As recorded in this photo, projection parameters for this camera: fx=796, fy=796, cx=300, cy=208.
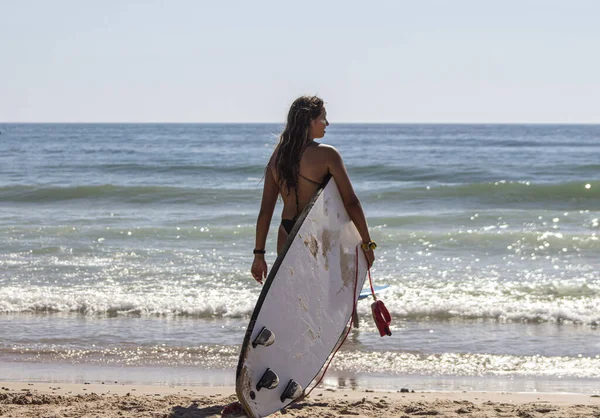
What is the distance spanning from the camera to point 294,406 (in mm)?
4691

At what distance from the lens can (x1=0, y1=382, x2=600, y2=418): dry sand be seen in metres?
4.52

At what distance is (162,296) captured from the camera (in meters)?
Answer: 8.17

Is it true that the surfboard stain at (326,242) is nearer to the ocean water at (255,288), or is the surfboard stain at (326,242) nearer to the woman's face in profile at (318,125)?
the woman's face in profile at (318,125)

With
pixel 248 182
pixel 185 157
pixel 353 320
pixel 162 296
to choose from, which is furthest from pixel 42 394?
pixel 185 157

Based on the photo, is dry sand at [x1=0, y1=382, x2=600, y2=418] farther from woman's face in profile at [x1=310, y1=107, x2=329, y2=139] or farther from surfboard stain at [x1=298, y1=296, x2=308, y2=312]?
woman's face in profile at [x1=310, y1=107, x2=329, y2=139]

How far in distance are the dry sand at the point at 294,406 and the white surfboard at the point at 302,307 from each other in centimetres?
56

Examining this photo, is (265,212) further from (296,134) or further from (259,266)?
(296,134)

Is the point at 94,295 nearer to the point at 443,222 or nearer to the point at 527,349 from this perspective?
the point at 527,349

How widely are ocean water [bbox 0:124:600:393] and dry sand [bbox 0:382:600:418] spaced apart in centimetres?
31

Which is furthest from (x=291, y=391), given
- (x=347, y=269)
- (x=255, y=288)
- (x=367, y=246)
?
(x=255, y=288)

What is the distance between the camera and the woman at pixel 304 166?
4.08m

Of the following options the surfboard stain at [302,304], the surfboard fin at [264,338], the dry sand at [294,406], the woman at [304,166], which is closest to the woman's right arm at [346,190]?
the woman at [304,166]

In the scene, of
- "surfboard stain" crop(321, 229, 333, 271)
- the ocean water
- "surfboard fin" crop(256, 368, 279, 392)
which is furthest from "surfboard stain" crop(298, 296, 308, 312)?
the ocean water

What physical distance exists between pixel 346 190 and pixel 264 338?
0.89 metres
